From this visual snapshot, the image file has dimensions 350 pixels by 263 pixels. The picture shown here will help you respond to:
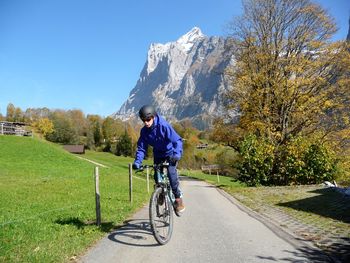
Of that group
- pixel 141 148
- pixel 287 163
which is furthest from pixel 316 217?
pixel 287 163

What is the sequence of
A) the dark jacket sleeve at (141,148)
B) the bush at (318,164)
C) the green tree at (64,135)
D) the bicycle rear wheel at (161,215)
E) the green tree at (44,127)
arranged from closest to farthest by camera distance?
1. the bicycle rear wheel at (161,215)
2. the dark jacket sleeve at (141,148)
3. the bush at (318,164)
4. the green tree at (44,127)
5. the green tree at (64,135)

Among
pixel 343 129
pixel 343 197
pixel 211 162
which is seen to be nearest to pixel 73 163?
pixel 343 129

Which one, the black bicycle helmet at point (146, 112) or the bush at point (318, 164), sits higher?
the black bicycle helmet at point (146, 112)

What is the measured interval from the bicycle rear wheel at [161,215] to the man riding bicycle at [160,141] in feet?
1.12

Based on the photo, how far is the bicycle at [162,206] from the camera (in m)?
6.85

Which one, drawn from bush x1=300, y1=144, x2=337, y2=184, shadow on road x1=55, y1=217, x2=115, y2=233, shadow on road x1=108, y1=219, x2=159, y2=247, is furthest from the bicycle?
bush x1=300, y1=144, x2=337, y2=184

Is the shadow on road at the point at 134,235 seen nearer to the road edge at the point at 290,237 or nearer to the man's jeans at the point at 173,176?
the man's jeans at the point at 173,176

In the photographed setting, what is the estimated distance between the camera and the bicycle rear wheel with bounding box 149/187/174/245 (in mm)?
6750

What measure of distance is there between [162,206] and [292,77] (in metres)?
20.7

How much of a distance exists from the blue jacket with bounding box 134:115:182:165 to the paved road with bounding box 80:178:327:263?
1526 millimetres

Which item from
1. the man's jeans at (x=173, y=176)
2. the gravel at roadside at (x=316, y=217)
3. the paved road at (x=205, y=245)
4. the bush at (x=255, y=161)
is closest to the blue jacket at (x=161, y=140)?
the man's jeans at (x=173, y=176)

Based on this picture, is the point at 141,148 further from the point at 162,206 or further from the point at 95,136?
the point at 95,136

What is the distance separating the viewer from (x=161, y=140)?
7344 millimetres

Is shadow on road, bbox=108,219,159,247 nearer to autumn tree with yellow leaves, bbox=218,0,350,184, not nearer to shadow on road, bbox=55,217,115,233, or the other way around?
shadow on road, bbox=55,217,115,233
